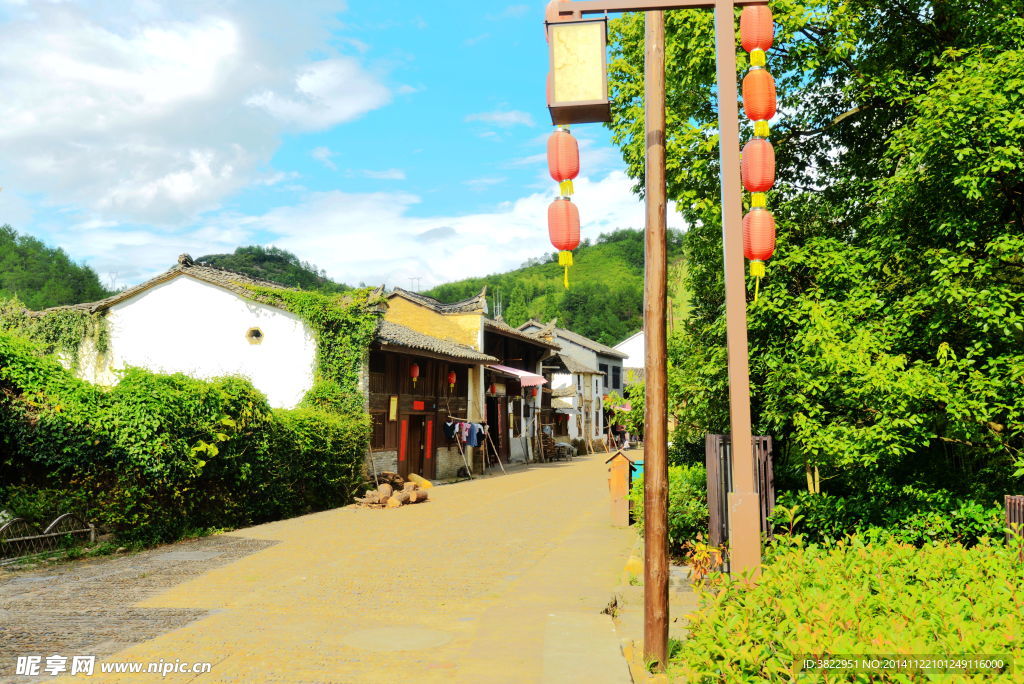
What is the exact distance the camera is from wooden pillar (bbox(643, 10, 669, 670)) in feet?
20.4

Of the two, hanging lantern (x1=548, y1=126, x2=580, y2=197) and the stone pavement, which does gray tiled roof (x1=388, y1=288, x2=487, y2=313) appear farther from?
hanging lantern (x1=548, y1=126, x2=580, y2=197)

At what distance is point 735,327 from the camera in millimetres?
6078

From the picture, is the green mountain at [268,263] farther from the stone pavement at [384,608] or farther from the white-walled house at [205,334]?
the stone pavement at [384,608]

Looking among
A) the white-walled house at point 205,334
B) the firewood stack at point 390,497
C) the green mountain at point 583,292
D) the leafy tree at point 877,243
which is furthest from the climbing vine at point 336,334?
the green mountain at point 583,292

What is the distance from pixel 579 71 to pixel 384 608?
625 cm

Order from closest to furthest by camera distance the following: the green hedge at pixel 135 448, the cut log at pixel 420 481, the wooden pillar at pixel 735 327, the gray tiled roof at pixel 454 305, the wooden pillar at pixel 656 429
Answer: the wooden pillar at pixel 735 327 → the wooden pillar at pixel 656 429 → the green hedge at pixel 135 448 → the cut log at pixel 420 481 → the gray tiled roof at pixel 454 305

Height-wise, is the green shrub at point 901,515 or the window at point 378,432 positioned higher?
the window at point 378,432

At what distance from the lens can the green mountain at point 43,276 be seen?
53.7 meters

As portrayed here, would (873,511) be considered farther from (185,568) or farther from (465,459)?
(465,459)

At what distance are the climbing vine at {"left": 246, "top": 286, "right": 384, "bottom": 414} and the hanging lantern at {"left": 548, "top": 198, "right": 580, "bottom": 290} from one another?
55.5 feet

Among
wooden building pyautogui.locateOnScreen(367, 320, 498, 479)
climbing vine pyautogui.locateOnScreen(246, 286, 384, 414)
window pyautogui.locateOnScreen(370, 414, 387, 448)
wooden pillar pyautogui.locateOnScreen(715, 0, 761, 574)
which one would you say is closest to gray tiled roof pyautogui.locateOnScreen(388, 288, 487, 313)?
wooden building pyautogui.locateOnScreen(367, 320, 498, 479)

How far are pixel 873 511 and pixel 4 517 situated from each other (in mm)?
12524

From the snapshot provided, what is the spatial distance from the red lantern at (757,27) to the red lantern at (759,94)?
0.29 m

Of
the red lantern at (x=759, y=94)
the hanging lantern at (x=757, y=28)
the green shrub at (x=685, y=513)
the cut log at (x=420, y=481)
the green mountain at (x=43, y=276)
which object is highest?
the green mountain at (x=43, y=276)
